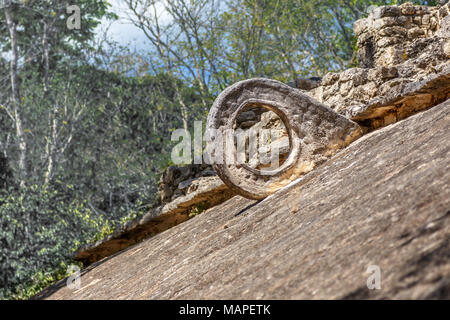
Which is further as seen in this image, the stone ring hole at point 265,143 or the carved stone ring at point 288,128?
the stone ring hole at point 265,143

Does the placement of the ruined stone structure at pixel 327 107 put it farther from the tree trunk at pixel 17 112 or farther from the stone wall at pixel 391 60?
the tree trunk at pixel 17 112

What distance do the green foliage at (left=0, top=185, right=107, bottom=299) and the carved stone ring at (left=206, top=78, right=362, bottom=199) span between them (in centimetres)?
657

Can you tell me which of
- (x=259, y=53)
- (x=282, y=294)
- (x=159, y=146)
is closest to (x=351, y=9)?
(x=259, y=53)

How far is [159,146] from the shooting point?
17.2 meters

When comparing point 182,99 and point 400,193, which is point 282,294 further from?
point 182,99

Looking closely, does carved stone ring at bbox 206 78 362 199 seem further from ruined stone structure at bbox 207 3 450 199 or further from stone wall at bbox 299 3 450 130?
stone wall at bbox 299 3 450 130

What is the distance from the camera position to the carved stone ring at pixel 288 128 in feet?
12.4

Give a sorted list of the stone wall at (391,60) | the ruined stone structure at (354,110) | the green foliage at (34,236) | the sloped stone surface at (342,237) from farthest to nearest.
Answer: the green foliage at (34,236)
the stone wall at (391,60)
the ruined stone structure at (354,110)
the sloped stone surface at (342,237)

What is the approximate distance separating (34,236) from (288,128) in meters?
7.92

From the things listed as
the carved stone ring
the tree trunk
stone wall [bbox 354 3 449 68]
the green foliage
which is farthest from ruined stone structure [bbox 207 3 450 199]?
the tree trunk

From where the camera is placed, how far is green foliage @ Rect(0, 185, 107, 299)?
32.7 ft

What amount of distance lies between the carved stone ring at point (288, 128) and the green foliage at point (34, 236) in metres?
6.57

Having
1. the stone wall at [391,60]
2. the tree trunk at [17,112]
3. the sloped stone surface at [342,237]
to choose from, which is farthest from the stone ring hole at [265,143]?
the tree trunk at [17,112]
